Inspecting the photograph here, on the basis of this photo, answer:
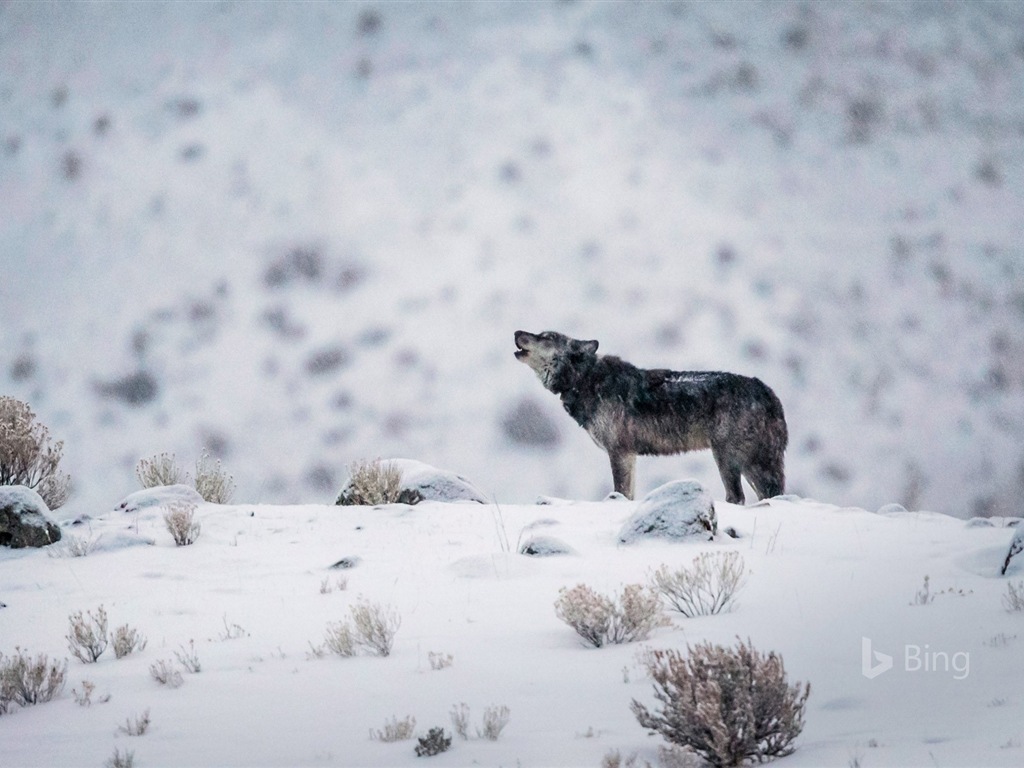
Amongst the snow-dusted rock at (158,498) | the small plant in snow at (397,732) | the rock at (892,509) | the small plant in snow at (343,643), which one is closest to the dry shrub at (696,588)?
the small plant in snow at (343,643)

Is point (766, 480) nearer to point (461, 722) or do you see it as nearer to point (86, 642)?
point (86, 642)

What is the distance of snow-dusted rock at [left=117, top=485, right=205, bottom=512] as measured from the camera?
1025 cm

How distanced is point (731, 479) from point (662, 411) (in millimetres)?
1095

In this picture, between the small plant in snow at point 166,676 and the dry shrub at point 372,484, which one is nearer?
the small plant in snow at point 166,676

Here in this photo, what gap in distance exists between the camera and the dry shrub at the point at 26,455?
452 inches

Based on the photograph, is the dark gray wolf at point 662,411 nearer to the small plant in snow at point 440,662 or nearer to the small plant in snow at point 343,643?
the small plant in snow at point 343,643

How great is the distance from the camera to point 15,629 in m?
6.23

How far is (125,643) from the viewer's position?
537cm

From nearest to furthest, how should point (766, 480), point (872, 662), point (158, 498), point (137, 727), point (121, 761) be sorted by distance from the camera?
point (121, 761) < point (137, 727) < point (872, 662) < point (158, 498) < point (766, 480)

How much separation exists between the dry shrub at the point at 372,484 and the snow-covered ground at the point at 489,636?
5.13ft

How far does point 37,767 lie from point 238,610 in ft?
8.99

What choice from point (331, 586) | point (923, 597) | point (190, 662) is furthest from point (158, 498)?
point (923, 597)

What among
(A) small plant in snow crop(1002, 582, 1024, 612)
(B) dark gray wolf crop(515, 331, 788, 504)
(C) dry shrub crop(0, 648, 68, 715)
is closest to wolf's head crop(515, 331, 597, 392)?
(B) dark gray wolf crop(515, 331, 788, 504)

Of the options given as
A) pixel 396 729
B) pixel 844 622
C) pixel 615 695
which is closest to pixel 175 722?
pixel 396 729
